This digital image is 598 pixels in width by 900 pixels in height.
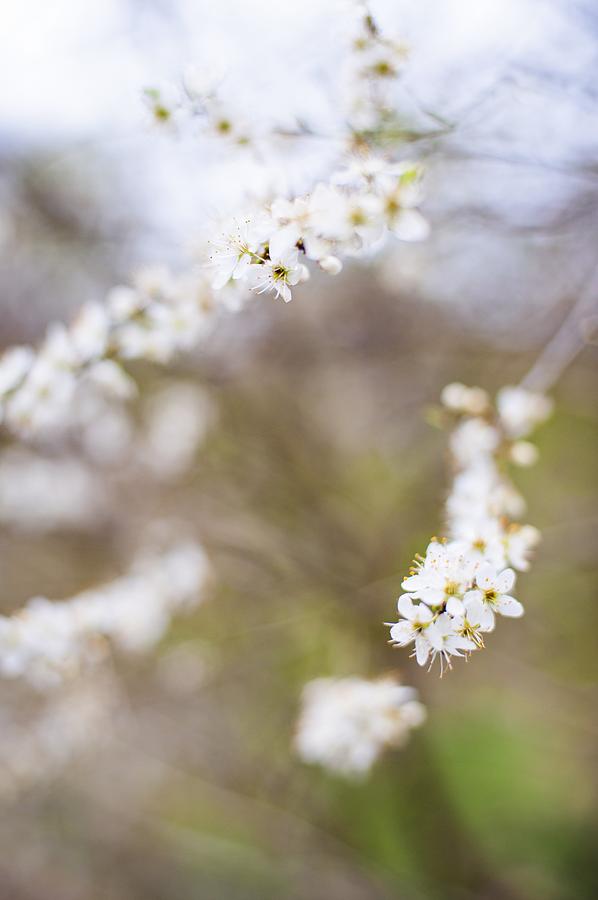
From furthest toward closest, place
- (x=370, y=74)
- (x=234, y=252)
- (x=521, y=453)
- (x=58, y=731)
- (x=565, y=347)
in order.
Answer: (x=58, y=731) < (x=565, y=347) < (x=521, y=453) < (x=370, y=74) < (x=234, y=252)

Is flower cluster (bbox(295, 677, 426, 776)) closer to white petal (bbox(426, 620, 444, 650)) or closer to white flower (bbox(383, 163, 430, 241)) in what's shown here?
white petal (bbox(426, 620, 444, 650))

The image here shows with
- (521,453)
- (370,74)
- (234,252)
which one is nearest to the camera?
(234,252)

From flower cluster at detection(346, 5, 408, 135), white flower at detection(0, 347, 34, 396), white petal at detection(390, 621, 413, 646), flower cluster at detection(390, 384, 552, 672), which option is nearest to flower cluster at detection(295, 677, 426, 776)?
flower cluster at detection(390, 384, 552, 672)

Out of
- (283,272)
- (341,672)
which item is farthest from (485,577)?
(341,672)

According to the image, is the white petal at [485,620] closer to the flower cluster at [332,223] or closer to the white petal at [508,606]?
the white petal at [508,606]

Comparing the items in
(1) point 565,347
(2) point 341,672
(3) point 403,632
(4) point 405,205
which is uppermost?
(1) point 565,347

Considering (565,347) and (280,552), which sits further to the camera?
(280,552)

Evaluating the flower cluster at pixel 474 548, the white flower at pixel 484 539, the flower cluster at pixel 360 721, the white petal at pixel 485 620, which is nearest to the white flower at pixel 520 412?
the flower cluster at pixel 474 548

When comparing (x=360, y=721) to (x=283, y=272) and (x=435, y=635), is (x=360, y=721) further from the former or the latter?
(x=283, y=272)

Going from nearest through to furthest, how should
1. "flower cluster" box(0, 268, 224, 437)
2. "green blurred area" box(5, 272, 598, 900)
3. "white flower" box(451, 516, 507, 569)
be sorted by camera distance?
1. "white flower" box(451, 516, 507, 569)
2. "flower cluster" box(0, 268, 224, 437)
3. "green blurred area" box(5, 272, 598, 900)
